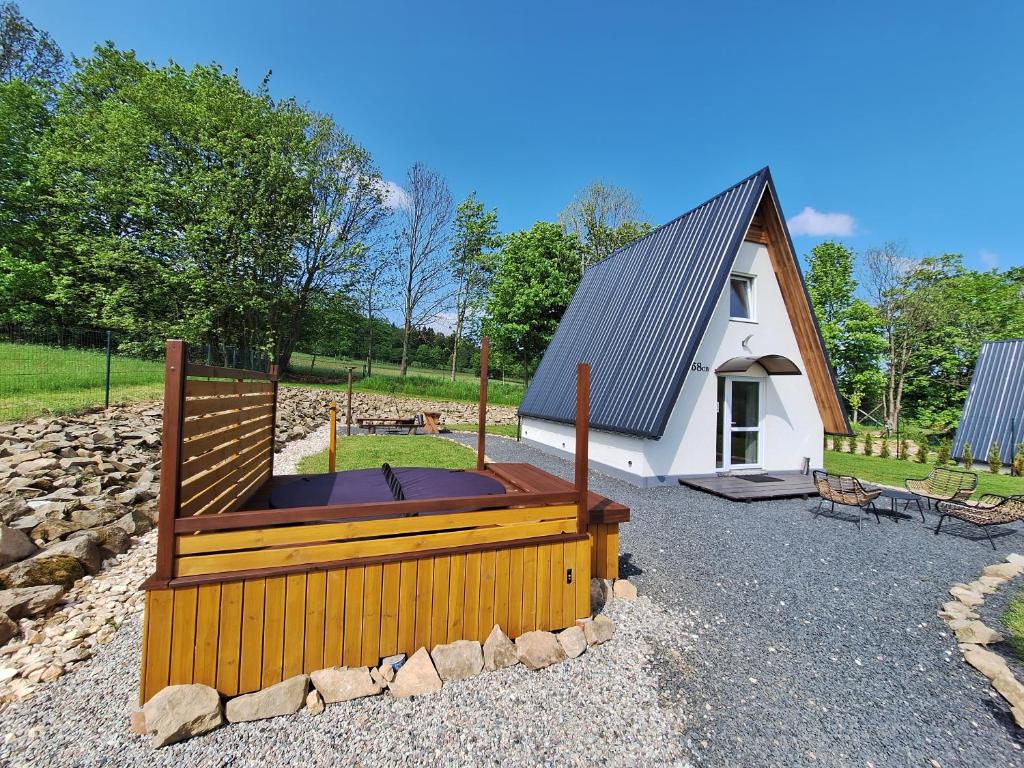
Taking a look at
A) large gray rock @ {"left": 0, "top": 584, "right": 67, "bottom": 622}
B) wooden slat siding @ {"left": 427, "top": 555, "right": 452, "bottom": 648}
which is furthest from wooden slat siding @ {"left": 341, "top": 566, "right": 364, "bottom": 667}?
large gray rock @ {"left": 0, "top": 584, "right": 67, "bottom": 622}

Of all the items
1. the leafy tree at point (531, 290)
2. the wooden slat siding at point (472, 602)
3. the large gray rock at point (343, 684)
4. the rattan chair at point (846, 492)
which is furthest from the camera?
the leafy tree at point (531, 290)

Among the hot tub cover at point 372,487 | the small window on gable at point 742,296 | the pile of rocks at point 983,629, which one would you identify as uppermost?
the small window on gable at point 742,296

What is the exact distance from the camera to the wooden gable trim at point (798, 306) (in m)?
9.16

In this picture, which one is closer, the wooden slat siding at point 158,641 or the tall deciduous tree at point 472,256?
the wooden slat siding at point 158,641

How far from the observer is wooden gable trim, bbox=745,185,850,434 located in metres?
9.16

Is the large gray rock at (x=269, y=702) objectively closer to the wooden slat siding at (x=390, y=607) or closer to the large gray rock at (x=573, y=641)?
the wooden slat siding at (x=390, y=607)

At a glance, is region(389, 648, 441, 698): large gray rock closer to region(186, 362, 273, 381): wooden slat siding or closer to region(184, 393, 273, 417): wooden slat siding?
region(184, 393, 273, 417): wooden slat siding

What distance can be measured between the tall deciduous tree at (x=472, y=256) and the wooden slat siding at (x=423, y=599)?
26.0 m

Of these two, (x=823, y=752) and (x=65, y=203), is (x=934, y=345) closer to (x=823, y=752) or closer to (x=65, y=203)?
(x=823, y=752)

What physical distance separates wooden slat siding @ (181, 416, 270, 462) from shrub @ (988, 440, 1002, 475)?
17863mm

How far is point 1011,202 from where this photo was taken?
23719 millimetres

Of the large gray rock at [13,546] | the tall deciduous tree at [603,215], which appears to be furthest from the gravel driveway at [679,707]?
the tall deciduous tree at [603,215]

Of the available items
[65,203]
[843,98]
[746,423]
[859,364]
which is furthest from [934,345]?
[65,203]

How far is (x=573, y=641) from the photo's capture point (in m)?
3.19
